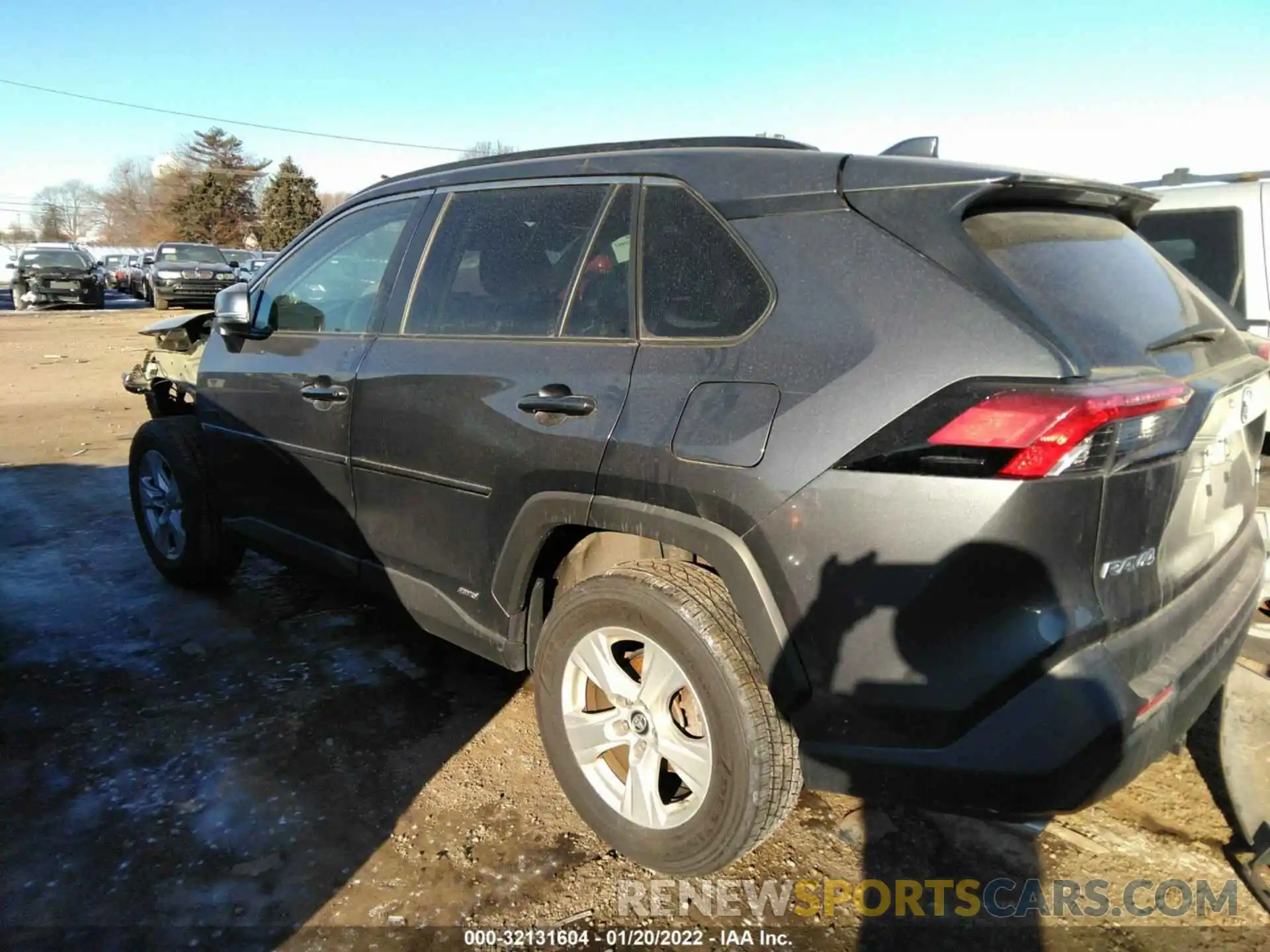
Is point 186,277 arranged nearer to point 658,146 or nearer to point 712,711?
point 658,146

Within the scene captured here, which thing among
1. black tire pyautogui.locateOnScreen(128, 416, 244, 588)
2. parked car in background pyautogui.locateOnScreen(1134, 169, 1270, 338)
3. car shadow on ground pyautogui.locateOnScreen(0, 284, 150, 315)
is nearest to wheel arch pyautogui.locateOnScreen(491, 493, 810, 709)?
black tire pyautogui.locateOnScreen(128, 416, 244, 588)

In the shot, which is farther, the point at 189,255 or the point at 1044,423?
the point at 189,255

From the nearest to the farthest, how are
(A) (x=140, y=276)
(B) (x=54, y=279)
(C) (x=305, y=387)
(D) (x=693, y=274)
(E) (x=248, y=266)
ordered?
(D) (x=693, y=274), (C) (x=305, y=387), (B) (x=54, y=279), (E) (x=248, y=266), (A) (x=140, y=276)

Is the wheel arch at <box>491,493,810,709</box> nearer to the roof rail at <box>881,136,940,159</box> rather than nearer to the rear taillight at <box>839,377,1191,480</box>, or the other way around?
the rear taillight at <box>839,377,1191,480</box>

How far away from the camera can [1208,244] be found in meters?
5.51

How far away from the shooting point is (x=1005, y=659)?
1.83m

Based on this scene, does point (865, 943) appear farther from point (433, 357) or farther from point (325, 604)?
point (325, 604)

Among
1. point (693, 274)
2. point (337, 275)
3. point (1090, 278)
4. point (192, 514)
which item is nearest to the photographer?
point (1090, 278)

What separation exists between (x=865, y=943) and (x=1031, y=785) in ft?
2.27

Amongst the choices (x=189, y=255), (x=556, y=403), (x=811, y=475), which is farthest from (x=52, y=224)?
(x=811, y=475)

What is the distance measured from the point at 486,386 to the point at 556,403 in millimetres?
344

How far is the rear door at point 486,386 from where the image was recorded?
2.52 m

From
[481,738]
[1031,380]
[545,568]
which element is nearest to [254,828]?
[481,738]

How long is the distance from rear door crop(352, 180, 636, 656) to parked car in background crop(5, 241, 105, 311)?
90.5 feet
